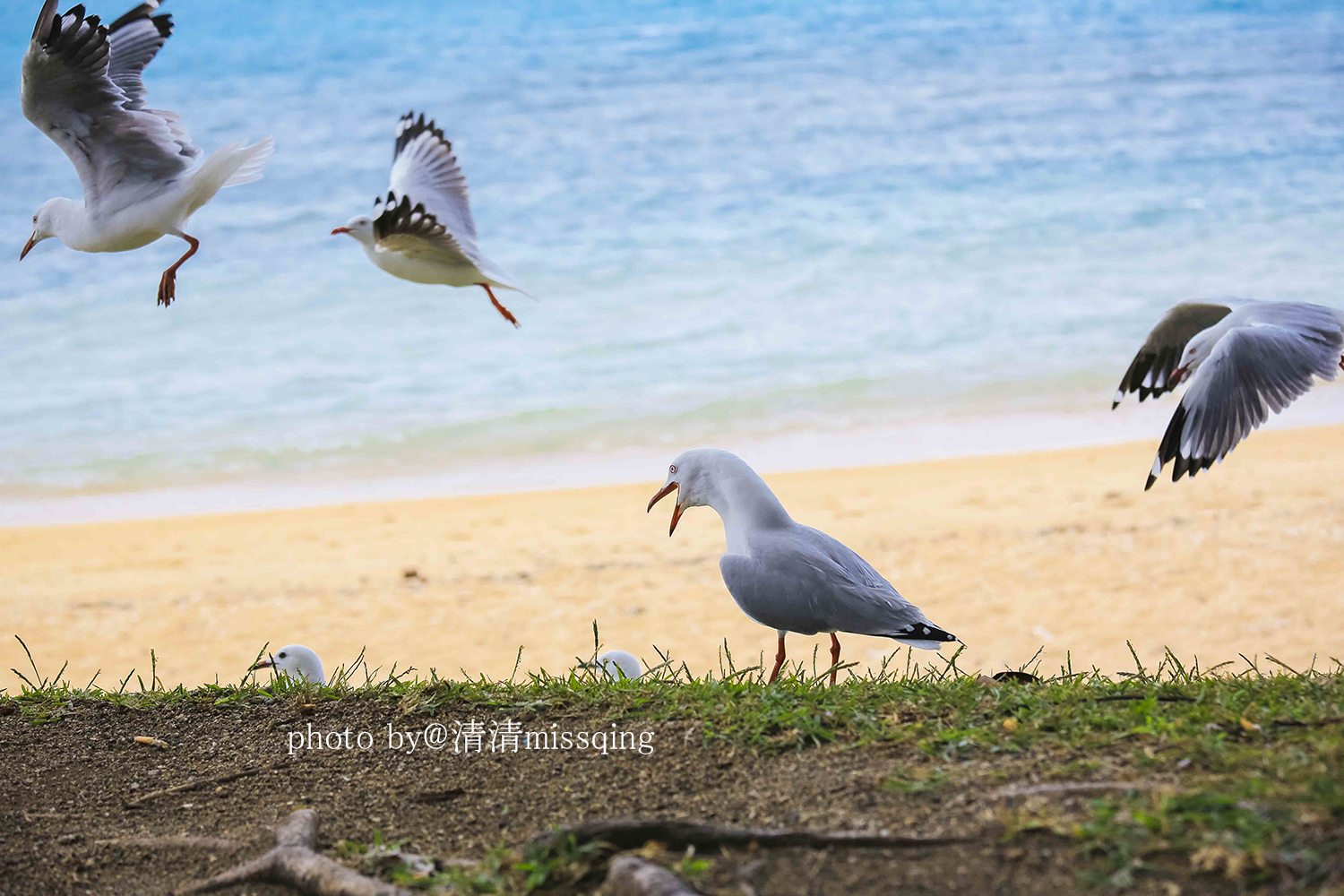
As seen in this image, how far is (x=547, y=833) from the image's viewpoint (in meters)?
2.35

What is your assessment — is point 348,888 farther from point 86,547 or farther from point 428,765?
point 86,547

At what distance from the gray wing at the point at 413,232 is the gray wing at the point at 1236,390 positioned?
209 centimetres

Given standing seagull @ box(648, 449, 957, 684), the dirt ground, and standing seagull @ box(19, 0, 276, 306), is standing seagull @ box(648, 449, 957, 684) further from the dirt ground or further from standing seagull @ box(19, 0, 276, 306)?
standing seagull @ box(19, 0, 276, 306)

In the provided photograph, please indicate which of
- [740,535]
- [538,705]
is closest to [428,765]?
[538,705]

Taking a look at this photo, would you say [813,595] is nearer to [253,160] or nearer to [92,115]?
[253,160]

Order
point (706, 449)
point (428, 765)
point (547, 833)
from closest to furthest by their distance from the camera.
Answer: point (547, 833) < point (428, 765) < point (706, 449)

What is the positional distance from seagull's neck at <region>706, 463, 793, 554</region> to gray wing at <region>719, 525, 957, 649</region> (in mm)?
96

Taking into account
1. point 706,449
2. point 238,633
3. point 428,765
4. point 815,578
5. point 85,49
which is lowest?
point 238,633

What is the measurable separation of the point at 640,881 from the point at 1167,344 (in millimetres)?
3397

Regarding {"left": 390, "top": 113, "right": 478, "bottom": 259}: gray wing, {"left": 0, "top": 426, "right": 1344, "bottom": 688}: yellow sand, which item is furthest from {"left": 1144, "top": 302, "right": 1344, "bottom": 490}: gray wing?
{"left": 0, "top": 426, "right": 1344, "bottom": 688}: yellow sand

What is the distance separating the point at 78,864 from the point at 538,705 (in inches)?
47.9

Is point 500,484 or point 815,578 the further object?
point 500,484

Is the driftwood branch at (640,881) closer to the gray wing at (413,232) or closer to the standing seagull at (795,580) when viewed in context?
the standing seagull at (795,580)

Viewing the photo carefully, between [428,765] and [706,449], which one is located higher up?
[706,449]
